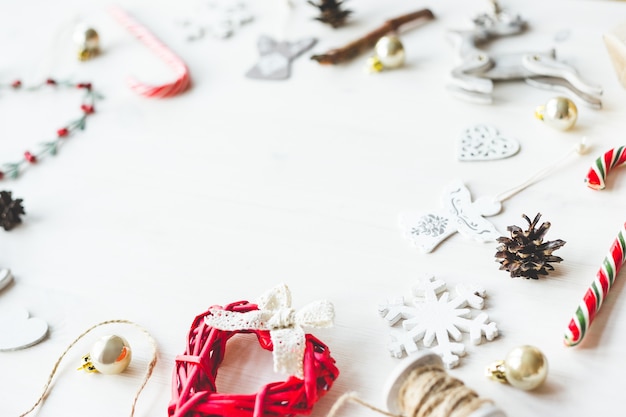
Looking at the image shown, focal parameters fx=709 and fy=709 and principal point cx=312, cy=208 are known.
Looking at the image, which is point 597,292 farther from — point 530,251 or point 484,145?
point 484,145

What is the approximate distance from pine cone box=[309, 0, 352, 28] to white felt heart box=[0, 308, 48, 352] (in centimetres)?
79

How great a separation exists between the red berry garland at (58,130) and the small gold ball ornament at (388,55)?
1.73 ft

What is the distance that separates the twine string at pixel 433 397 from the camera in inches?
29.1

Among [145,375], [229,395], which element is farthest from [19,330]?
[229,395]

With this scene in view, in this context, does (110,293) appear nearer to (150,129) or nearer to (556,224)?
(150,129)

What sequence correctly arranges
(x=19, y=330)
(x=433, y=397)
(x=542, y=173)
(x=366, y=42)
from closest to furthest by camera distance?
(x=433, y=397), (x=19, y=330), (x=542, y=173), (x=366, y=42)

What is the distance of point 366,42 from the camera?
1358 millimetres

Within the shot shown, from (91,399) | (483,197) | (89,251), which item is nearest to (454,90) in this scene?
(483,197)

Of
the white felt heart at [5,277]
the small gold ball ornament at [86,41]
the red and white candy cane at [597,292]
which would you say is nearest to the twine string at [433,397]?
the red and white candy cane at [597,292]

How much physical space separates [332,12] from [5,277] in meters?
0.78

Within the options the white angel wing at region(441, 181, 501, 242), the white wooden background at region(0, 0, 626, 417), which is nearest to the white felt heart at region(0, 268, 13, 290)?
the white wooden background at region(0, 0, 626, 417)

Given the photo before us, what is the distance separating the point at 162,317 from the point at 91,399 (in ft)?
0.46

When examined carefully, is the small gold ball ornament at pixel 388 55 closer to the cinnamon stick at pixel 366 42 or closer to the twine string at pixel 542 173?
the cinnamon stick at pixel 366 42

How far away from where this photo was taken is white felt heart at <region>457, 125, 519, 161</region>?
3.62 feet
